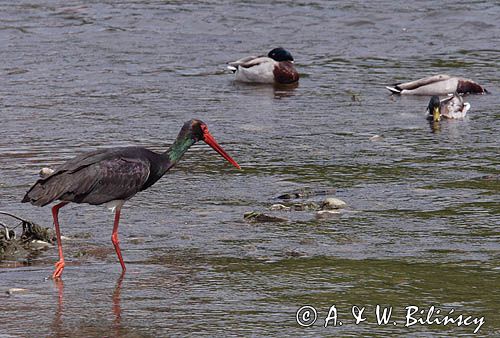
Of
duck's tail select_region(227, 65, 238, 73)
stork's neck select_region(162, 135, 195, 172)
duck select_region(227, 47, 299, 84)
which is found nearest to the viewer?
stork's neck select_region(162, 135, 195, 172)

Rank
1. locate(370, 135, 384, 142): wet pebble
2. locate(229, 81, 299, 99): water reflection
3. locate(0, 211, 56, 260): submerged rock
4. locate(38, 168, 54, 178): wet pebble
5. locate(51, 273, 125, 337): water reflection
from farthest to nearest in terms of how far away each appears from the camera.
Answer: locate(229, 81, 299, 99): water reflection → locate(370, 135, 384, 142): wet pebble → locate(38, 168, 54, 178): wet pebble → locate(0, 211, 56, 260): submerged rock → locate(51, 273, 125, 337): water reflection

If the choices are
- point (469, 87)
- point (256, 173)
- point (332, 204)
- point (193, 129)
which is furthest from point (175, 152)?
point (469, 87)

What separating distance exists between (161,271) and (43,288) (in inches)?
31.1

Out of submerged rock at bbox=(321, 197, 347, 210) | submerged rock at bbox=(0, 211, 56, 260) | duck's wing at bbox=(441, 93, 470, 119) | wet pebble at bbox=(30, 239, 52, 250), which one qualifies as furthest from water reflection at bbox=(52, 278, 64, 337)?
duck's wing at bbox=(441, 93, 470, 119)

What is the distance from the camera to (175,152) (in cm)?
902

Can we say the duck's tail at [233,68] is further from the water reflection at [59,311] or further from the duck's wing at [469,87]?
the water reflection at [59,311]

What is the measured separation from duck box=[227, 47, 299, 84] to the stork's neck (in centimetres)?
766

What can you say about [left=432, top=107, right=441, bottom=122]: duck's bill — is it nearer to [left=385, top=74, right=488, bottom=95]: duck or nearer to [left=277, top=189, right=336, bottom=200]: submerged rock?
[left=385, top=74, right=488, bottom=95]: duck

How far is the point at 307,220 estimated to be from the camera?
9.45m

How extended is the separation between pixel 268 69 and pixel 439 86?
2470 mm

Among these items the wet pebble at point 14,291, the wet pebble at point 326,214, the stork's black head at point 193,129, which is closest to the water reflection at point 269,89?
the wet pebble at point 326,214

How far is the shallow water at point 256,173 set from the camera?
7355mm

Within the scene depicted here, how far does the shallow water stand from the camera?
7.36 m

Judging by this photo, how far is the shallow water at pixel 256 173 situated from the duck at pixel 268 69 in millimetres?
193
